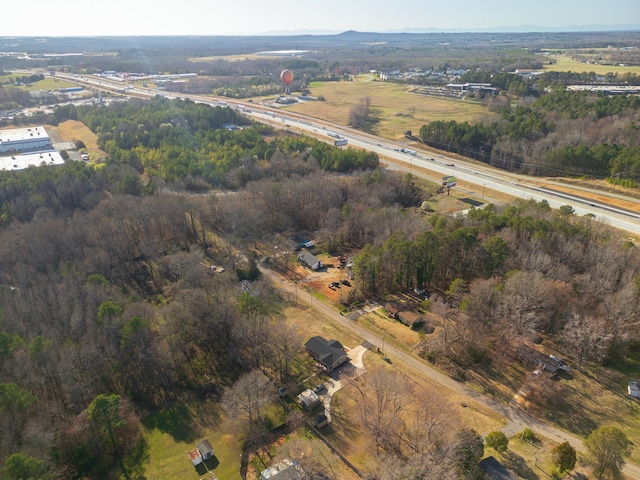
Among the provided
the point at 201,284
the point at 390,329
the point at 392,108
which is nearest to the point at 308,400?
the point at 390,329

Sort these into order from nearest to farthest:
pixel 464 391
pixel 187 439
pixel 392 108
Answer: pixel 187 439 → pixel 464 391 → pixel 392 108

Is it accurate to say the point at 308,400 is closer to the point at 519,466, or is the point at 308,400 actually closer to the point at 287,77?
the point at 519,466

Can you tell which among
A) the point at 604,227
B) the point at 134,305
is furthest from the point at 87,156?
the point at 604,227

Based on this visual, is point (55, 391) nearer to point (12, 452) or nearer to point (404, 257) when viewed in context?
point (12, 452)

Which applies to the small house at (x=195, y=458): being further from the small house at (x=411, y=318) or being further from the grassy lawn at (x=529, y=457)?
the small house at (x=411, y=318)

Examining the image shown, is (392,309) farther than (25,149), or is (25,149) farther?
(25,149)

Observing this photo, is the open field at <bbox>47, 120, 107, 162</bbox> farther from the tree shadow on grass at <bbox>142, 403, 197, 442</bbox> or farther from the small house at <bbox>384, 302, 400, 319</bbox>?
the small house at <bbox>384, 302, 400, 319</bbox>

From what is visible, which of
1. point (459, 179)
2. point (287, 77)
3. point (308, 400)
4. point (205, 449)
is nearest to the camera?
point (205, 449)
